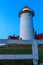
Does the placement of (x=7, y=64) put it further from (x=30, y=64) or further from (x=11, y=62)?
(x=30, y=64)

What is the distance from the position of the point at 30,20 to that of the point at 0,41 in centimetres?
2407

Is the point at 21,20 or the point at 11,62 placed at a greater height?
the point at 21,20

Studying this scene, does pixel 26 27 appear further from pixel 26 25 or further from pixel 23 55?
pixel 23 55

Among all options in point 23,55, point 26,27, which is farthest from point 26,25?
point 23,55

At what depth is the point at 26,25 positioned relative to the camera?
28.4 meters

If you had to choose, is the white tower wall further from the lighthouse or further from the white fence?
the white fence

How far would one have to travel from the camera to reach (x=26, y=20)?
2883 centimetres

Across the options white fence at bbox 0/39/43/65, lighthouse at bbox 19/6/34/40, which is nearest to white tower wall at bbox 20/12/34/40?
lighthouse at bbox 19/6/34/40

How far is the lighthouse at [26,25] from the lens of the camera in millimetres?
28016

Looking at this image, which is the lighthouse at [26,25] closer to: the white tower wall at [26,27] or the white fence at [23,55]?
the white tower wall at [26,27]

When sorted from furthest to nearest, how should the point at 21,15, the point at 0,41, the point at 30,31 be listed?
the point at 21,15 < the point at 30,31 < the point at 0,41

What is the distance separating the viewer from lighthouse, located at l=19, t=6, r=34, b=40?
28016mm

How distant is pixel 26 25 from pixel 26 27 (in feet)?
1.22

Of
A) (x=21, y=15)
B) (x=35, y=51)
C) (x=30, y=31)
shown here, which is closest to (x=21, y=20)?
(x=21, y=15)
